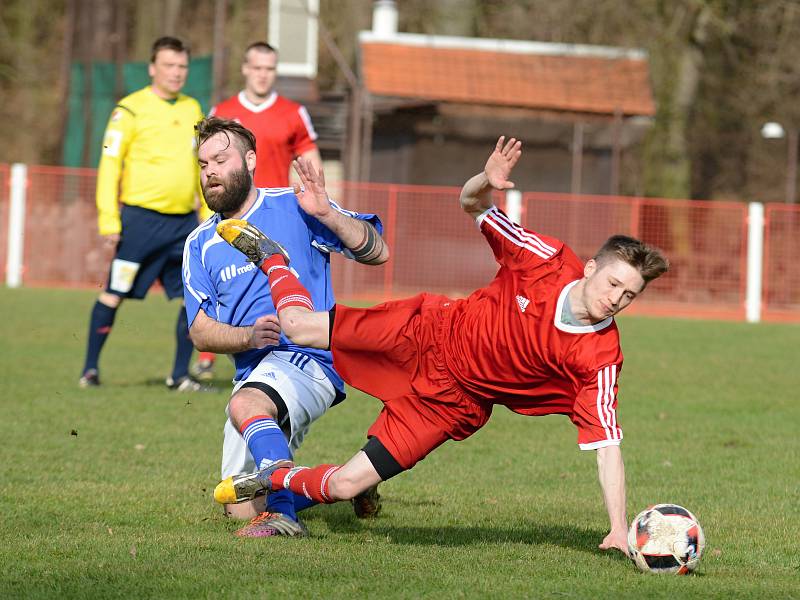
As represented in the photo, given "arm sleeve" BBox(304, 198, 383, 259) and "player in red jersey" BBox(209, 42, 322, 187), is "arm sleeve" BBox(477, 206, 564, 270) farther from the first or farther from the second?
"player in red jersey" BBox(209, 42, 322, 187)

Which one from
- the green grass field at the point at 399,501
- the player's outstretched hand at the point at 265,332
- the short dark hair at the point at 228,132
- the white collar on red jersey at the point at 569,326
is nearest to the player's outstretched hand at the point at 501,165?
the white collar on red jersey at the point at 569,326

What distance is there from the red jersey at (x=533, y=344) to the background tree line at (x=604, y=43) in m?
17.3

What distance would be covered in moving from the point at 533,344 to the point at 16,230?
1637cm

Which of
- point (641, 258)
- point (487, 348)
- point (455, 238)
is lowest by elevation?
point (487, 348)

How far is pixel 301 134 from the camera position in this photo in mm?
9711

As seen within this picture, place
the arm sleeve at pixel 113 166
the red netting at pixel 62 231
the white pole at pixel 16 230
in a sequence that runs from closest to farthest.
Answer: the arm sleeve at pixel 113 166 < the white pole at pixel 16 230 < the red netting at pixel 62 231

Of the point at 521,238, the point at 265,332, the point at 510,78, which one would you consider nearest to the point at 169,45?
the point at 265,332

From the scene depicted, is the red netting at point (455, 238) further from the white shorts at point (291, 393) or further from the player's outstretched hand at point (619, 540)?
the player's outstretched hand at point (619, 540)

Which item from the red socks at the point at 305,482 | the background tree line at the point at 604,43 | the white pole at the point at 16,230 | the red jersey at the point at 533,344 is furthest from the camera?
the background tree line at the point at 604,43

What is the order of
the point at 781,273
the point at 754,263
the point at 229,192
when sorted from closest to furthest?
the point at 229,192, the point at 754,263, the point at 781,273

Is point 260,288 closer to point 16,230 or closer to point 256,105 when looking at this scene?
point 256,105

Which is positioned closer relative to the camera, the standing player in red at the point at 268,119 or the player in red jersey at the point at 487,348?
the player in red jersey at the point at 487,348

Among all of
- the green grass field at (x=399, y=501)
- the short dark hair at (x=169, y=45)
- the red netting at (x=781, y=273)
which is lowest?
the green grass field at (x=399, y=501)

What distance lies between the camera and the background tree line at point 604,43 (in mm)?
26312
